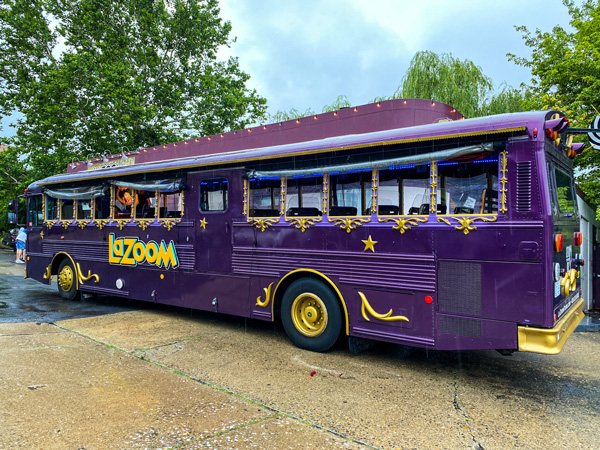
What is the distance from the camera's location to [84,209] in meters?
9.45

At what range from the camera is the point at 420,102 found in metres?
5.93

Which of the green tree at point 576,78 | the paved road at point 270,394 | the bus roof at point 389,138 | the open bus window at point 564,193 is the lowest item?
the paved road at point 270,394

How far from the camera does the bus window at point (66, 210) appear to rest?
9758 mm

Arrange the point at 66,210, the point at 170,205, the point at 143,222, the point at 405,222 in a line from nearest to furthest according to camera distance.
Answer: the point at 405,222 → the point at 170,205 → the point at 143,222 → the point at 66,210

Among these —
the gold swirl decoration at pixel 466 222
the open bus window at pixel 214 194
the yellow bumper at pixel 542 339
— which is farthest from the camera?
the open bus window at pixel 214 194

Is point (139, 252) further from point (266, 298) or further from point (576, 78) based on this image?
point (576, 78)

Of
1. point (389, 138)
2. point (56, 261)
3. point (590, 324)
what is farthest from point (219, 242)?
point (590, 324)

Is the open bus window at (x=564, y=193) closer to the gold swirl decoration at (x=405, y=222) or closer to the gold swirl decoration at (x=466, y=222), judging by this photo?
the gold swirl decoration at (x=466, y=222)

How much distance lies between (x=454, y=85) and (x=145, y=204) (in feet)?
44.6

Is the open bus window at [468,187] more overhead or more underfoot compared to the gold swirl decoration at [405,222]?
more overhead

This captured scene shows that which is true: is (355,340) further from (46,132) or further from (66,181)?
(46,132)

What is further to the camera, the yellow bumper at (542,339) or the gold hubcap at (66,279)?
the gold hubcap at (66,279)

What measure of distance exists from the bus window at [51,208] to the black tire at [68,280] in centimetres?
109

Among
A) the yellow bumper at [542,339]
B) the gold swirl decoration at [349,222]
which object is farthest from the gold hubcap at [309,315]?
the yellow bumper at [542,339]
